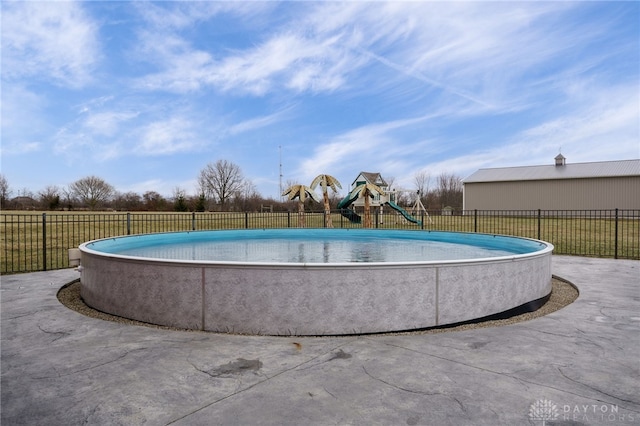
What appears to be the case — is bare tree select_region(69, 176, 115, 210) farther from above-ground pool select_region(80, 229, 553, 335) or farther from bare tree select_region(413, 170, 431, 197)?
above-ground pool select_region(80, 229, 553, 335)

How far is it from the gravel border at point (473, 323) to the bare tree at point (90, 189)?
52.6m

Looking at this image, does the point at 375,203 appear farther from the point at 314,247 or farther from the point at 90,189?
the point at 90,189

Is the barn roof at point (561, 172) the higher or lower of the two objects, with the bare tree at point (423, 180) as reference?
lower

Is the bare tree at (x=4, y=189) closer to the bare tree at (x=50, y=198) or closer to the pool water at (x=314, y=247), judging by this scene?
the bare tree at (x=50, y=198)

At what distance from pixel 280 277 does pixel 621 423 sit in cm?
318

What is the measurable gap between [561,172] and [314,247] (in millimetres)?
33401

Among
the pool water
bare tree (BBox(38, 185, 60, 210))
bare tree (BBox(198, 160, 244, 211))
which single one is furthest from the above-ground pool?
bare tree (BBox(198, 160, 244, 211))

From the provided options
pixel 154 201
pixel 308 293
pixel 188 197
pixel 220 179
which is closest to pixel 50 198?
pixel 154 201

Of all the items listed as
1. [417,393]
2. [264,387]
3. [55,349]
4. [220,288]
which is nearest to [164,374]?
[264,387]

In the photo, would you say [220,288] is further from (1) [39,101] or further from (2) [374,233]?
(1) [39,101]

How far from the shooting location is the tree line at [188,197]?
48000 millimetres

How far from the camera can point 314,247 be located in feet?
35.4

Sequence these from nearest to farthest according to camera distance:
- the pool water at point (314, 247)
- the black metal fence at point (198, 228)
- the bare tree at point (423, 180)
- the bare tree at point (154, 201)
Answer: the pool water at point (314, 247), the black metal fence at point (198, 228), the bare tree at point (154, 201), the bare tree at point (423, 180)

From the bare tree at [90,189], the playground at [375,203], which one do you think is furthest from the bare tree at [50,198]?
the playground at [375,203]
